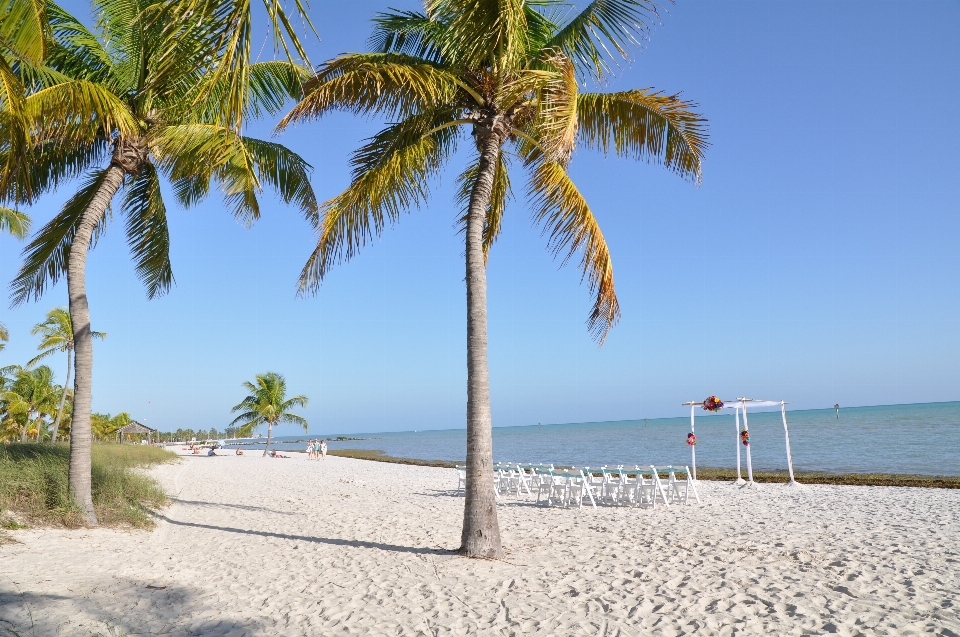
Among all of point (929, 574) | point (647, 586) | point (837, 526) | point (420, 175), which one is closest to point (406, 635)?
point (647, 586)

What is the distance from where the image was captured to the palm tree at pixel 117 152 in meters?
7.18

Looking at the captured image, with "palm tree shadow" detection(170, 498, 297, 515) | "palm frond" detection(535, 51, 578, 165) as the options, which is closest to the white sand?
"palm tree shadow" detection(170, 498, 297, 515)

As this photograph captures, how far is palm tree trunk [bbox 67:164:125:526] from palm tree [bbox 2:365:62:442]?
102ft

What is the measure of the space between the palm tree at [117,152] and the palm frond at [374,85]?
654 millimetres

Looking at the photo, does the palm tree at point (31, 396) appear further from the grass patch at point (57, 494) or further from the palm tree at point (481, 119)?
the palm tree at point (481, 119)

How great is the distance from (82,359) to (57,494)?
1.83m

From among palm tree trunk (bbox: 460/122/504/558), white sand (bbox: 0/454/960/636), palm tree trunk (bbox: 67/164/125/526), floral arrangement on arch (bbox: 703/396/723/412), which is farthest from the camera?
floral arrangement on arch (bbox: 703/396/723/412)

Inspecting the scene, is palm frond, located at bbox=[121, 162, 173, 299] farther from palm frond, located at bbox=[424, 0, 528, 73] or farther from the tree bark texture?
palm frond, located at bbox=[424, 0, 528, 73]

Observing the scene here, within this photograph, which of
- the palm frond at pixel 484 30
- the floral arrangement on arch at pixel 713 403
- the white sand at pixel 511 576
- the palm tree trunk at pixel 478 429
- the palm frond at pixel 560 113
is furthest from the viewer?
the floral arrangement on arch at pixel 713 403

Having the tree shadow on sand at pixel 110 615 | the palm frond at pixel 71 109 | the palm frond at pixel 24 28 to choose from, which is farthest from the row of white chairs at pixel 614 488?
the palm frond at pixel 24 28

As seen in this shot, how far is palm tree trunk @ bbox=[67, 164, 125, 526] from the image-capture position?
8.04 metres

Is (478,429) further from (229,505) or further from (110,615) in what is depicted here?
(229,505)

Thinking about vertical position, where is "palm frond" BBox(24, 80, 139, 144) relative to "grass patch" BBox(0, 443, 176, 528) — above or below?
above

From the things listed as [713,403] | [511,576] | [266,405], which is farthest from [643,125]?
[266,405]
